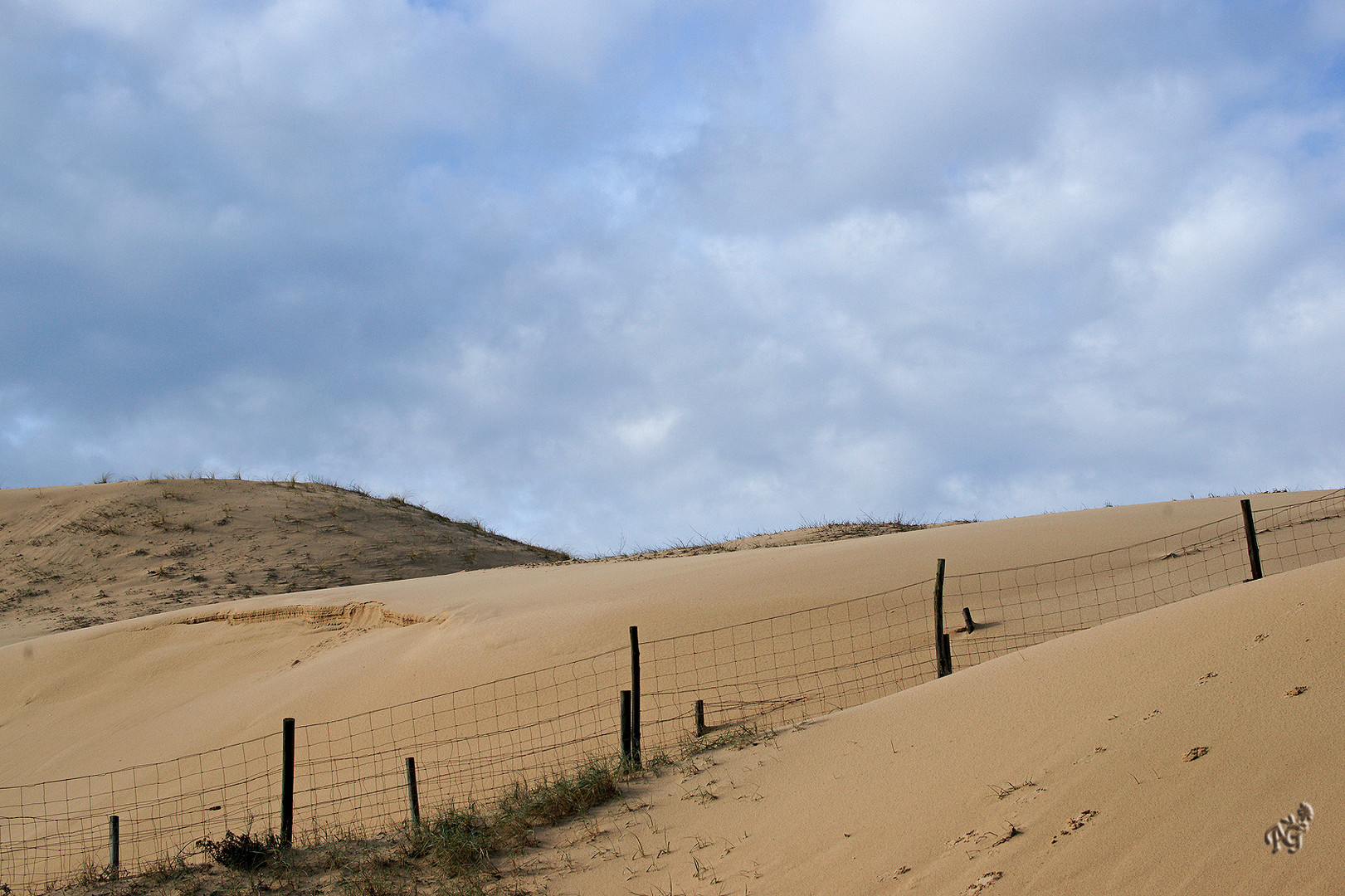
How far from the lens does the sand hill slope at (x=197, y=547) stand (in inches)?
995

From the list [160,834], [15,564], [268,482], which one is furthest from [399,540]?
[160,834]

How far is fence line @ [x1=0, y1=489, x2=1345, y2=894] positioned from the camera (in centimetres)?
1016

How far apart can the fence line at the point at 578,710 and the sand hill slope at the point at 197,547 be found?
12545 millimetres

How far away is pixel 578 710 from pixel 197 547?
20695 mm

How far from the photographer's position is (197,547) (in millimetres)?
27609

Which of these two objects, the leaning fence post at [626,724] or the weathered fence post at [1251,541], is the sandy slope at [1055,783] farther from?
the weathered fence post at [1251,541]

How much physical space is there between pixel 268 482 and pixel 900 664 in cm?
2785

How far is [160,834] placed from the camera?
34.2 ft

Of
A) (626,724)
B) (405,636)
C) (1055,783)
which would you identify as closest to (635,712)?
(626,724)

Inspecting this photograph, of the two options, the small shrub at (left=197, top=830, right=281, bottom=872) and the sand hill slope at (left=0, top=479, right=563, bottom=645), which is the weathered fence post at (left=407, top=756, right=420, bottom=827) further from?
the sand hill slope at (left=0, top=479, right=563, bottom=645)

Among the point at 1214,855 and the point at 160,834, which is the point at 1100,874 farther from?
the point at 160,834

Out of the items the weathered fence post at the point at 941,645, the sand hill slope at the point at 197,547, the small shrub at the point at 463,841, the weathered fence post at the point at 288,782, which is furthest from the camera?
the sand hill slope at the point at 197,547

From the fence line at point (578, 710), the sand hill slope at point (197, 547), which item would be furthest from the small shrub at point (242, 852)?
the sand hill slope at point (197, 547)

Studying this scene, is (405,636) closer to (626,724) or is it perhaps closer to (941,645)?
(626,724)
